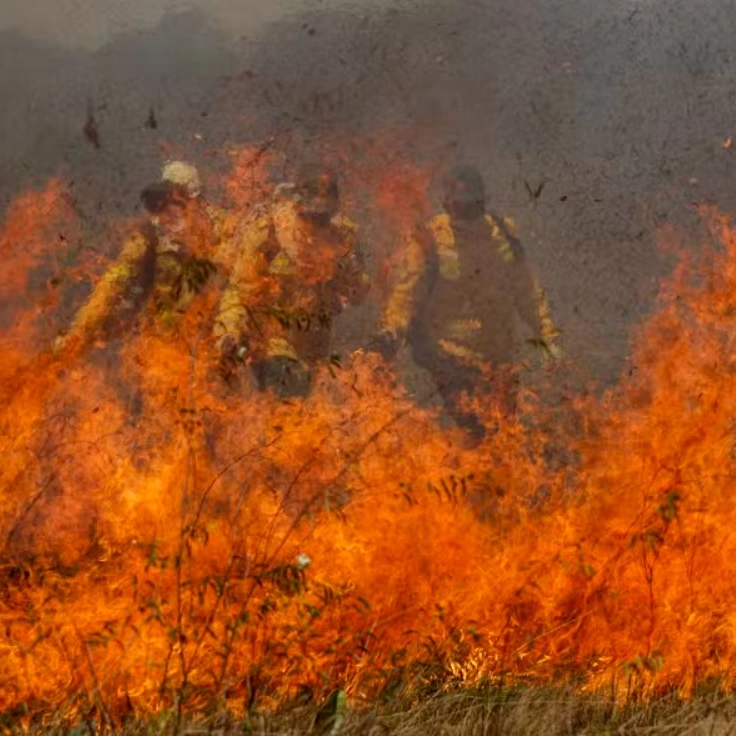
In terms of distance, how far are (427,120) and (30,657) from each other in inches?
175

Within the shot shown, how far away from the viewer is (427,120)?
8148 millimetres

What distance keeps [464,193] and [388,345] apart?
3.86ft

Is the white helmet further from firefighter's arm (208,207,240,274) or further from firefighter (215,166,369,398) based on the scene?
firefighter (215,166,369,398)

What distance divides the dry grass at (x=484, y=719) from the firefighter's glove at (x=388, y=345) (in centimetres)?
304

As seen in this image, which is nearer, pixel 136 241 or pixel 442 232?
pixel 136 241

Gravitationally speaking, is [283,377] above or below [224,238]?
below

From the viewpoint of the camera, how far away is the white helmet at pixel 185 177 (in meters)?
7.74

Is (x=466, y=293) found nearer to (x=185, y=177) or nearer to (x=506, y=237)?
(x=506, y=237)

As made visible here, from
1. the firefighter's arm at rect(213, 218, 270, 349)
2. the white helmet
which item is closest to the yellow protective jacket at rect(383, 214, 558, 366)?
the firefighter's arm at rect(213, 218, 270, 349)

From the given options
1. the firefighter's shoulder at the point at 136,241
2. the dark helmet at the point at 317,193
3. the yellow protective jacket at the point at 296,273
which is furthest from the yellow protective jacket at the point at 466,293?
the firefighter's shoulder at the point at 136,241

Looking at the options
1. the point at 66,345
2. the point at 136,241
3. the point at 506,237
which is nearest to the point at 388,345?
the point at 506,237

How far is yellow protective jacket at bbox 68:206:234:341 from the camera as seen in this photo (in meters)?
7.36

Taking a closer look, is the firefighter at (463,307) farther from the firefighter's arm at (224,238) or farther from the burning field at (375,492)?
the firefighter's arm at (224,238)

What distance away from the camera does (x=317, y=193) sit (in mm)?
7797
